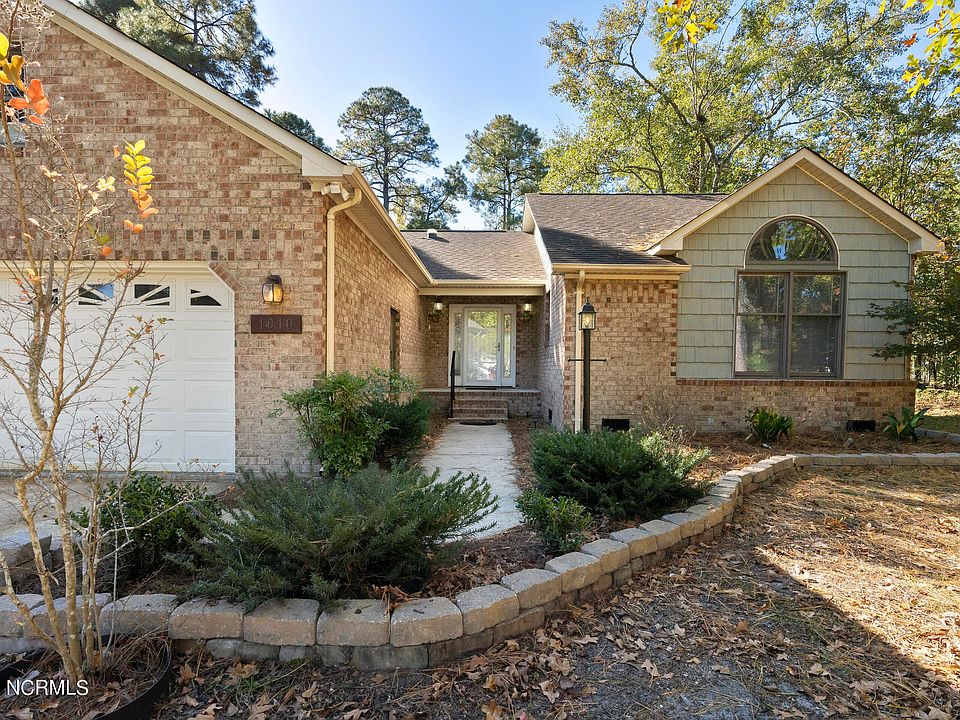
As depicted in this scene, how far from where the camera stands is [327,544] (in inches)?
95.6

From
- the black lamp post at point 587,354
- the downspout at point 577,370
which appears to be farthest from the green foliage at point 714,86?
the black lamp post at point 587,354

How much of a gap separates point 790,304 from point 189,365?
8.85 m

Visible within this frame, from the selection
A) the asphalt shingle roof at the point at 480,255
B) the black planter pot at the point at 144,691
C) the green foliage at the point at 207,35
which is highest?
the green foliage at the point at 207,35

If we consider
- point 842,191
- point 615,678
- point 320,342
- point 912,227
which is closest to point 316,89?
point 320,342

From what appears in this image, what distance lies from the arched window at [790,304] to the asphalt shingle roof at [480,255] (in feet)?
13.4

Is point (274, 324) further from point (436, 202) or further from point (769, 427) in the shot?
point (436, 202)

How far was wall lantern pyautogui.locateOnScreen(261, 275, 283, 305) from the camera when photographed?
16.8 feet

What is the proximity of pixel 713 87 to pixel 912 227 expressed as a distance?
43.1 feet

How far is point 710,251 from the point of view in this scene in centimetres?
787

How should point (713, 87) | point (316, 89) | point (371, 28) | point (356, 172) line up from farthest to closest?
point (713, 87)
point (316, 89)
point (371, 28)
point (356, 172)

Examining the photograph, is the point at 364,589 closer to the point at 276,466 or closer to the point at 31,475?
the point at 31,475

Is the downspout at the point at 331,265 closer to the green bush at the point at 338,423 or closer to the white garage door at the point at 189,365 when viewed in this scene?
the green bush at the point at 338,423

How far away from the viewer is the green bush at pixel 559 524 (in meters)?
3.18

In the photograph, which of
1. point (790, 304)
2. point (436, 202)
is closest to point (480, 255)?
point (790, 304)
